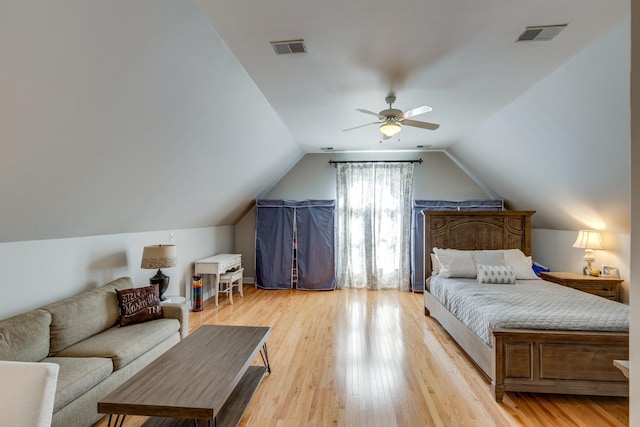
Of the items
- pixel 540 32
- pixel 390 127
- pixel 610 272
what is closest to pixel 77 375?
pixel 390 127

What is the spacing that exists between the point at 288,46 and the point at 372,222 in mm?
4381

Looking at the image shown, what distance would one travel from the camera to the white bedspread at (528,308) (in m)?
2.59

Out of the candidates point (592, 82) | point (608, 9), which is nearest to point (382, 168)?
point (592, 82)

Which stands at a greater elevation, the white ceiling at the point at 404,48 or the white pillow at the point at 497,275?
the white ceiling at the point at 404,48

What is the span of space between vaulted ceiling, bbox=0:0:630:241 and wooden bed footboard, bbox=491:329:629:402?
1799 millimetres

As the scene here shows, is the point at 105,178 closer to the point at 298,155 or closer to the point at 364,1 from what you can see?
the point at 364,1

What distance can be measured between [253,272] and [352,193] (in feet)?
8.69

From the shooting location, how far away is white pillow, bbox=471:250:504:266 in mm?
4297

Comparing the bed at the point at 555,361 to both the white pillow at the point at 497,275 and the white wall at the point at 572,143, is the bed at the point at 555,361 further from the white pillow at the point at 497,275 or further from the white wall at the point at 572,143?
the white wall at the point at 572,143

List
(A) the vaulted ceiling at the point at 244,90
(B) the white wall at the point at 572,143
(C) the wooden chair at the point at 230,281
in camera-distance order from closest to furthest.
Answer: (A) the vaulted ceiling at the point at 244,90, (B) the white wall at the point at 572,143, (C) the wooden chair at the point at 230,281

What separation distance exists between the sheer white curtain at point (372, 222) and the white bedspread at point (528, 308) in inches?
95.1

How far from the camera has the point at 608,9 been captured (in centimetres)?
208

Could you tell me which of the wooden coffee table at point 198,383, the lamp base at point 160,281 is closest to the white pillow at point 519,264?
the wooden coffee table at point 198,383

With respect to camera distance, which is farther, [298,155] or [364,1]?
[298,155]
